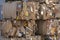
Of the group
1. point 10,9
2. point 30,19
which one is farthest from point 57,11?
point 10,9

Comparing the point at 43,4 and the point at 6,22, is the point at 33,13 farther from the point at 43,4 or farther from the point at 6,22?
the point at 6,22

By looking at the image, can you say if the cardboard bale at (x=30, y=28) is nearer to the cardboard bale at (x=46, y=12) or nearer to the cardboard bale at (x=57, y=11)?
the cardboard bale at (x=46, y=12)

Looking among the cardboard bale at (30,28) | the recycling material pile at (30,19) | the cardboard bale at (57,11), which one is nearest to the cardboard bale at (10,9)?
the recycling material pile at (30,19)

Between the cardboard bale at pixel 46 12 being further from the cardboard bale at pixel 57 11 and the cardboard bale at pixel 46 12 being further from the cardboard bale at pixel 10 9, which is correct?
the cardboard bale at pixel 10 9

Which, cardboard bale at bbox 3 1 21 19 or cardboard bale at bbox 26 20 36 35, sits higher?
cardboard bale at bbox 3 1 21 19

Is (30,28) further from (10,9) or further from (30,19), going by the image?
(10,9)

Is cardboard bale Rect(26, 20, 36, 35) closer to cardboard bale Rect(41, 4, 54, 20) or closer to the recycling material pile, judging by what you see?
the recycling material pile

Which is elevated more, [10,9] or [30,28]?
[10,9]

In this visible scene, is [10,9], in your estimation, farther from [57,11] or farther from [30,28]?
[57,11]

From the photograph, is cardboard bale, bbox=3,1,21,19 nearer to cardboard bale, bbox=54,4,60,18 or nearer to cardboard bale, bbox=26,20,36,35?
cardboard bale, bbox=26,20,36,35

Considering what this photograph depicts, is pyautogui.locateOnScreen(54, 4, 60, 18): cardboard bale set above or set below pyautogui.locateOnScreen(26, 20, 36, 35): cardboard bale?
above

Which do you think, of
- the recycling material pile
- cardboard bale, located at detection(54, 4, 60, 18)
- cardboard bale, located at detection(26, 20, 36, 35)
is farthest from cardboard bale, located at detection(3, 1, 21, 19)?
cardboard bale, located at detection(54, 4, 60, 18)

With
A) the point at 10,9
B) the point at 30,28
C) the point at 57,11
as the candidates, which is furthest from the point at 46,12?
the point at 10,9

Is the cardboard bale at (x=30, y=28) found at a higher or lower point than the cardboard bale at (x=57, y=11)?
lower
